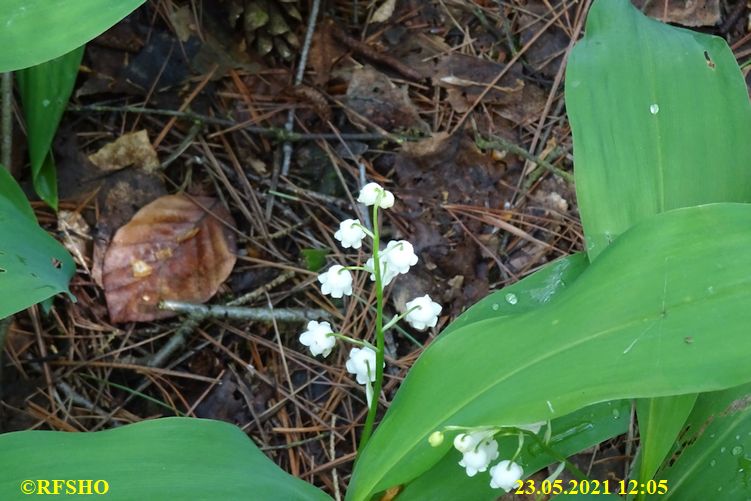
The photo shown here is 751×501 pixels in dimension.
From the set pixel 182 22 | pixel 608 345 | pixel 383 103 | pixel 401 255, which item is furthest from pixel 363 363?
pixel 182 22

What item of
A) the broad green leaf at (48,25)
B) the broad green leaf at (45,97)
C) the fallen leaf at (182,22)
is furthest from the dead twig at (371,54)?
the broad green leaf at (48,25)

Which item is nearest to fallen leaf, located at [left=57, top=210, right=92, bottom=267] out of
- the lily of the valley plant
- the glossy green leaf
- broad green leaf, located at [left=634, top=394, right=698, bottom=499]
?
the glossy green leaf

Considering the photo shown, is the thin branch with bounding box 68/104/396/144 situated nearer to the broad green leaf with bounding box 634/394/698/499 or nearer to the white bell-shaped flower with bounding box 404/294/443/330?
the white bell-shaped flower with bounding box 404/294/443/330

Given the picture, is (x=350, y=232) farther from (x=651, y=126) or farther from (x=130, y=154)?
(x=130, y=154)

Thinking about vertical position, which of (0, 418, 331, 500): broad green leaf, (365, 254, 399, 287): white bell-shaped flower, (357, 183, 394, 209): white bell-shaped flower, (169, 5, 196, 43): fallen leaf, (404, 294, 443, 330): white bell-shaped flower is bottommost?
(0, 418, 331, 500): broad green leaf

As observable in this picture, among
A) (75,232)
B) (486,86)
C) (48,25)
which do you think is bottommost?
(75,232)

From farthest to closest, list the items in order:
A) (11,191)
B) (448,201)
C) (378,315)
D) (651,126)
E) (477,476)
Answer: (448,201)
(11,191)
(651,126)
(477,476)
(378,315)

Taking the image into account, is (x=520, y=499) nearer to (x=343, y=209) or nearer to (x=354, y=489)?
(x=354, y=489)
